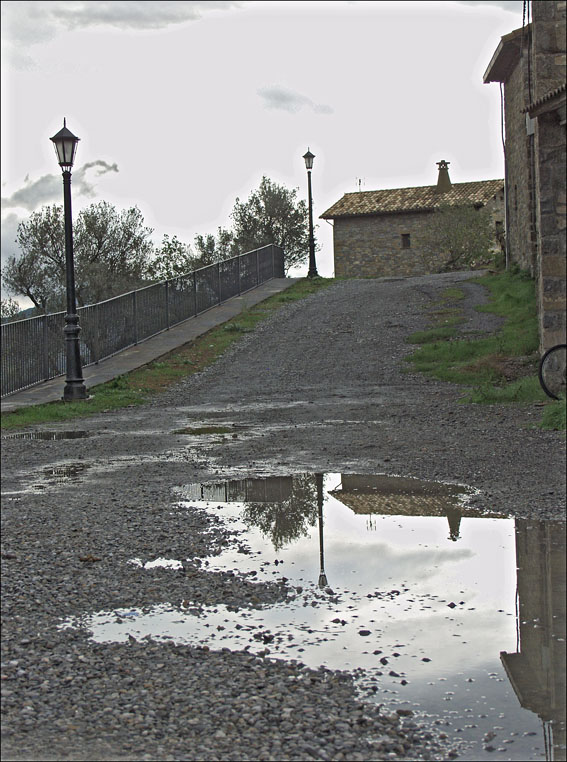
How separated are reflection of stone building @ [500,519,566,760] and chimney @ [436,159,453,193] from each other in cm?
4525

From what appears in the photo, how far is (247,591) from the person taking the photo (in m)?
4.90

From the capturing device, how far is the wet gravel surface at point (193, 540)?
3268 mm

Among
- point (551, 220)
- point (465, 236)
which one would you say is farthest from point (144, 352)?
point (465, 236)

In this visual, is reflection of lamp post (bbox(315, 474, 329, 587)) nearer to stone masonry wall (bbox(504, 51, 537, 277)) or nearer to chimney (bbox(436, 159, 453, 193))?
stone masonry wall (bbox(504, 51, 537, 277))

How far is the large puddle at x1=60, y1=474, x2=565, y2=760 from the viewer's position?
11.6 ft

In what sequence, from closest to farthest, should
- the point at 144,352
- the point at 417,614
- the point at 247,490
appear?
the point at 417,614 < the point at 247,490 < the point at 144,352

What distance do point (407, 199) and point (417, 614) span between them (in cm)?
4625

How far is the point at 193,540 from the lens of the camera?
594cm

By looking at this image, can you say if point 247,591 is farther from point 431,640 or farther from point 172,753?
point 172,753

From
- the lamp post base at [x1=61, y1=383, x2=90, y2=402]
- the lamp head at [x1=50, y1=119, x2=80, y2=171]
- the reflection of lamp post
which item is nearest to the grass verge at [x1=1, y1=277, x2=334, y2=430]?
the lamp post base at [x1=61, y1=383, x2=90, y2=402]

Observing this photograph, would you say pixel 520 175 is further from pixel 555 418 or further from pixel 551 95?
pixel 555 418

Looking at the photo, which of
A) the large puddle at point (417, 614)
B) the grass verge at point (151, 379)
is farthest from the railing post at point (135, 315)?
the large puddle at point (417, 614)

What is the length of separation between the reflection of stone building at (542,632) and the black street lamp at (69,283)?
1004 cm

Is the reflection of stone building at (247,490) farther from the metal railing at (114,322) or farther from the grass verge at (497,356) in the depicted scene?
the metal railing at (114,322)
